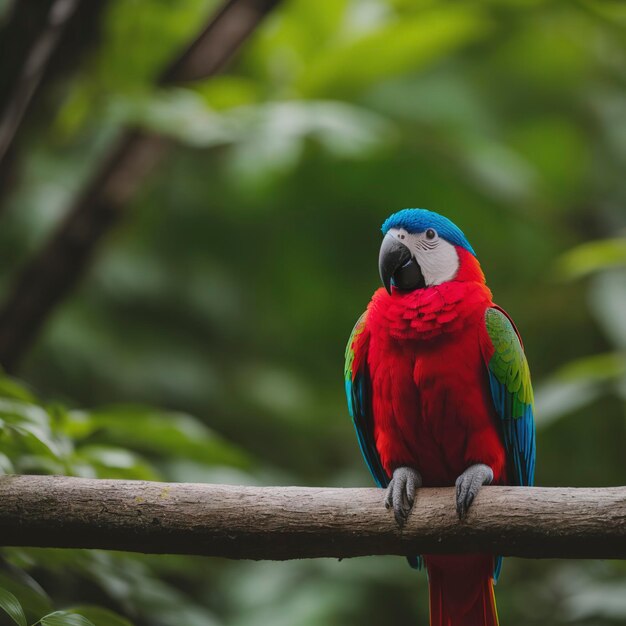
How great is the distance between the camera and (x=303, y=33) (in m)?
3.10

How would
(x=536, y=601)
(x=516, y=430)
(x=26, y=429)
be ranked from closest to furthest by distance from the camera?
(x=26, y=429), (x=516, y=430), (x=536, y=601)

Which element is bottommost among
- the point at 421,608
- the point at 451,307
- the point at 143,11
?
the point at 421,608

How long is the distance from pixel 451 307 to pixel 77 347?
6.75 feet

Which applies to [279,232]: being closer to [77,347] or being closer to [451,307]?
[77,347]

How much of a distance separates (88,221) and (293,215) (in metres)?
1.07

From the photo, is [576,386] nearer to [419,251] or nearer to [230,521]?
[419,251]

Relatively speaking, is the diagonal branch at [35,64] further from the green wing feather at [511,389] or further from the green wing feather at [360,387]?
the green wing feather at [511,389]

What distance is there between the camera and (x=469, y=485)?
126cm

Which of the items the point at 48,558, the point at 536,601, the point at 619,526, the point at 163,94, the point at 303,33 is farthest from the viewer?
the point at 303,33

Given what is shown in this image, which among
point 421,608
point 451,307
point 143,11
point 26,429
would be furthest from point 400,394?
point 143,11

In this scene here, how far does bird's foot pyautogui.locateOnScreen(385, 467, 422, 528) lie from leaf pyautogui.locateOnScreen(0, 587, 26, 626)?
530 mm

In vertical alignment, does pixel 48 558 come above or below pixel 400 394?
below

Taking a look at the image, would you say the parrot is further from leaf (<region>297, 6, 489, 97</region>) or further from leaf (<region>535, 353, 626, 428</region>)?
leaf (<region>297, 6, 489, 97</region>)

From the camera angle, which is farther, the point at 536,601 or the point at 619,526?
the point at 536,601
